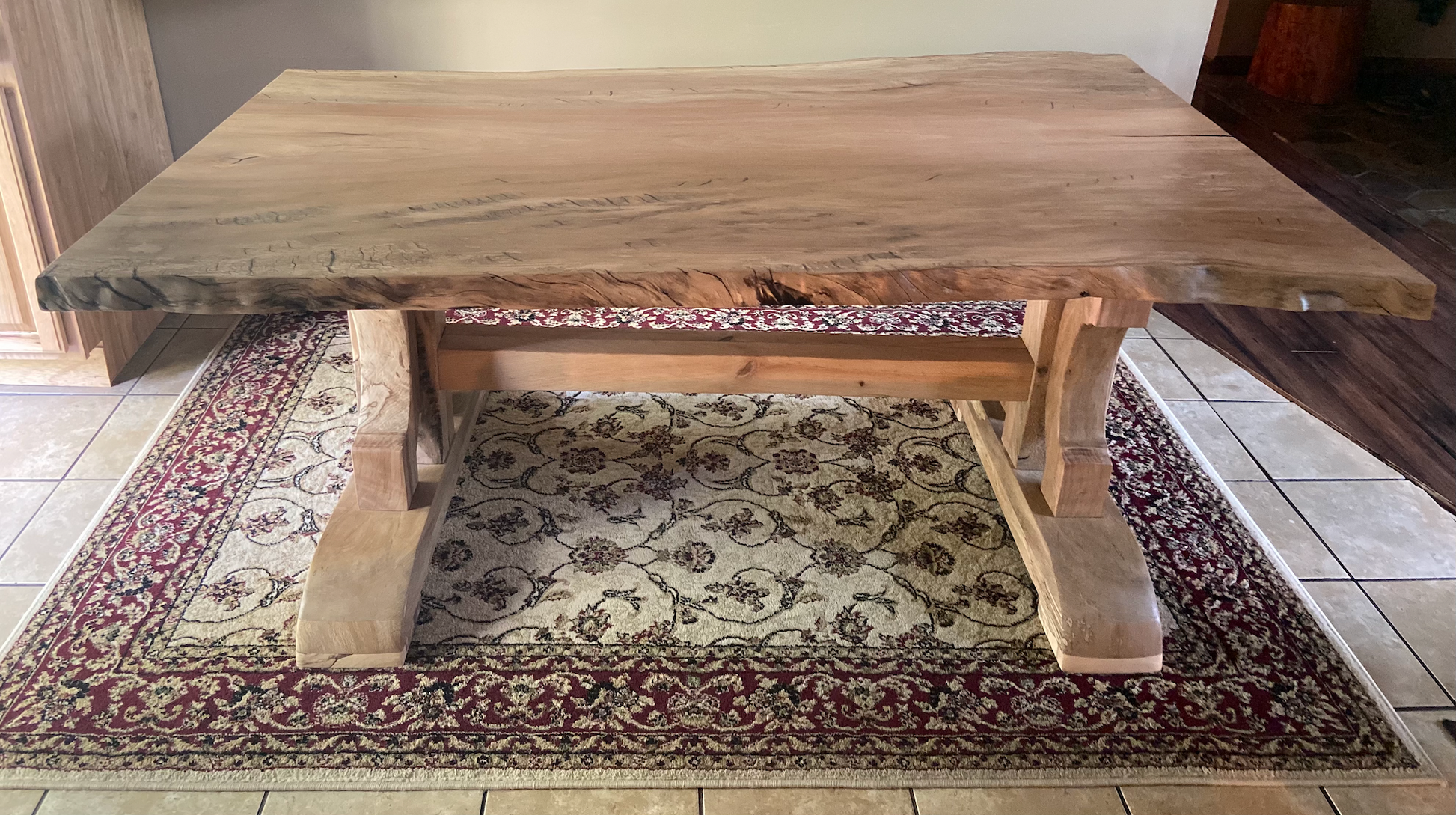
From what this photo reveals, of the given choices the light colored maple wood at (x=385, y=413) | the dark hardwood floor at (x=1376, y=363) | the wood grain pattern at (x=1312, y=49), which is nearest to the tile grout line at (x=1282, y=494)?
the dark hardwood floor at (x=1376, y=363)

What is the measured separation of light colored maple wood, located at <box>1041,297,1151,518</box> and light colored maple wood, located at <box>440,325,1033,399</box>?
0.12 meters

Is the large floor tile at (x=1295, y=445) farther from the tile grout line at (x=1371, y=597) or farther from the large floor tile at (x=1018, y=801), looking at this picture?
the large floor tile at (x=1018, y=801)

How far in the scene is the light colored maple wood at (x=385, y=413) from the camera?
1.64 m

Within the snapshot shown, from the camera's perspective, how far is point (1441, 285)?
2.92m

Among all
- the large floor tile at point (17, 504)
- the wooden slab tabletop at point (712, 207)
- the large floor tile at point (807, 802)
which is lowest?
the large floor tile at point (17, 504)

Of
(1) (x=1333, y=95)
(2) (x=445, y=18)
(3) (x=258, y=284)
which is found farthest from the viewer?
(1) (x=1333, y=95)

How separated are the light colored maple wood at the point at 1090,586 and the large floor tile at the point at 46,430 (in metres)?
1.73

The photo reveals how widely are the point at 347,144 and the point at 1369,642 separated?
1.71m

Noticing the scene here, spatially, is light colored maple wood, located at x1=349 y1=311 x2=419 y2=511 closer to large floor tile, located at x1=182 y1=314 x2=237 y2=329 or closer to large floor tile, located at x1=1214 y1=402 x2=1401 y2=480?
large floor tile, located at x1=182 y1=314 x2=237 y2=329

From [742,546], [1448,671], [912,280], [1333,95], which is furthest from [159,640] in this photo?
[1333,95]

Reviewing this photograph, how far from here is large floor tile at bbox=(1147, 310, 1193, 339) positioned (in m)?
2.59

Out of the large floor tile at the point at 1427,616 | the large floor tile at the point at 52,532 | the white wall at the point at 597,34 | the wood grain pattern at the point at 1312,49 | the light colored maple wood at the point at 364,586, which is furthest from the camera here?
the wood grain pattern at the point at 1312,49

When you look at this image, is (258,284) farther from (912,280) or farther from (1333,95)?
(1333,95)

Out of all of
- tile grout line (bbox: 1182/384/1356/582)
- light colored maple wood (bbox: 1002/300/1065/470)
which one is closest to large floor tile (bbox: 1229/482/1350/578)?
tile grout line (bbox: 1182/384/1356/582)
